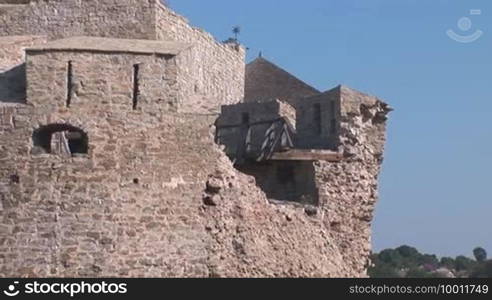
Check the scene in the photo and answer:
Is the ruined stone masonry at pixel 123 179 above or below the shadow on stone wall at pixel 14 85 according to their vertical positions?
below

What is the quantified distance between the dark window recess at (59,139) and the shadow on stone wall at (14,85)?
2.09ft

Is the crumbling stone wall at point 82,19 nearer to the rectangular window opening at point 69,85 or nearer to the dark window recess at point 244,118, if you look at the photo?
the rectangular window opening at point 69,85

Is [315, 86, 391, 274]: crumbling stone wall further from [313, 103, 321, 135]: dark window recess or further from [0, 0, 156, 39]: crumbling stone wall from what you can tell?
[0, 0, 156, 39]: crumbling stone wall

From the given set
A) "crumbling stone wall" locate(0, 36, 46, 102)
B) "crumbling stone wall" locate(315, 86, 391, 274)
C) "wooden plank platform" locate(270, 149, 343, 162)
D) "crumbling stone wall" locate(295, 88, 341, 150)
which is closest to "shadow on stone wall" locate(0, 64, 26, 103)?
"crumbling stone wall" locate(0, 36, 46, 102)

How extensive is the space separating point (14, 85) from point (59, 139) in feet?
3.73

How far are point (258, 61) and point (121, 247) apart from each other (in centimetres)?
1135

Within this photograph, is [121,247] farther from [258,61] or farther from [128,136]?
[258,61]

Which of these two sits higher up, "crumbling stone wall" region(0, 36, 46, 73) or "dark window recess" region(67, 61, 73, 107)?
"crumbling stone wall" region(0, 36, 46, 73)

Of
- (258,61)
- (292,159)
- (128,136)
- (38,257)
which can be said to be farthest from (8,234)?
(258,61)

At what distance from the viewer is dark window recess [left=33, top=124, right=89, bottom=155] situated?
20906 mm

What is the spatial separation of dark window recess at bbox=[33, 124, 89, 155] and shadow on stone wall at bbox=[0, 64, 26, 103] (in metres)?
0.64

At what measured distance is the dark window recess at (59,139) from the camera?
20.9 meters

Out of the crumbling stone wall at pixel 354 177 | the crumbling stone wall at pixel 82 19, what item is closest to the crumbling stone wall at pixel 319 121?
the crumbling stone wall at pixel 354 177

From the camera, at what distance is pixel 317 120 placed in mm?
26406
